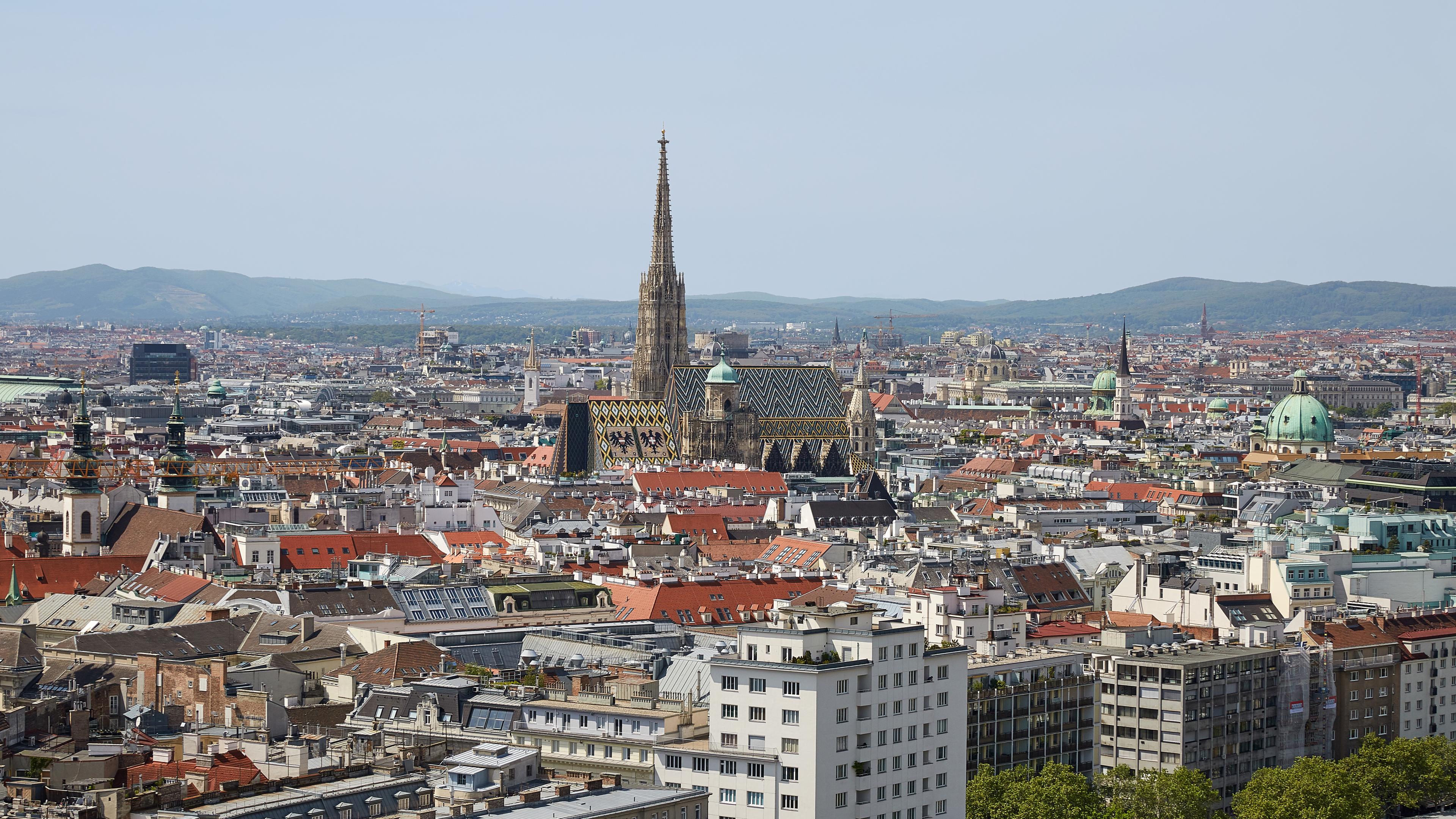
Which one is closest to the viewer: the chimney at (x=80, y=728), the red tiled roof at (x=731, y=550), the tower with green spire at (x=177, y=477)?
the chimney at (x=80, y=728)

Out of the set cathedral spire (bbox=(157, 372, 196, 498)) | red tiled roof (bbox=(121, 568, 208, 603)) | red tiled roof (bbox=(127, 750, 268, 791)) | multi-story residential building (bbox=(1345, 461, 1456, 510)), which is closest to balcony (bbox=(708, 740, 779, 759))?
red tiled roof (bbox=(127, 750, 268, 791))

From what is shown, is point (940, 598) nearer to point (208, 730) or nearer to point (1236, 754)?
point (1236, 754)

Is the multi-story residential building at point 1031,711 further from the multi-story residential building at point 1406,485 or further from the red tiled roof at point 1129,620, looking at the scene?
the multi-story residential building at point 1406,485

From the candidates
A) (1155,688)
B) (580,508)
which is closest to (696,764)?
(1155,688)

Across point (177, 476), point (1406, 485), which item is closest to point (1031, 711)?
point (177, 476)

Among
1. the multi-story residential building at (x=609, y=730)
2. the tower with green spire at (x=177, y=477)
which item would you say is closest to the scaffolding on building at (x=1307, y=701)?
the multi-story residential building at (x=609, y=730)

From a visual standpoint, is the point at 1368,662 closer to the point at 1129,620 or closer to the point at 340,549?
the point at 1129,620

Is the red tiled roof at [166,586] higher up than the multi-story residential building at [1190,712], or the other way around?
the red tiled roof at [166,586]

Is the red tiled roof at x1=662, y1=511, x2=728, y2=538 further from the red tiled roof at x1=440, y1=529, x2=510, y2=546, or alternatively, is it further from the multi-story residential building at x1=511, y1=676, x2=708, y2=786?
the multi-story residential building at x1=511, y1=676, x2=708, y2=786
